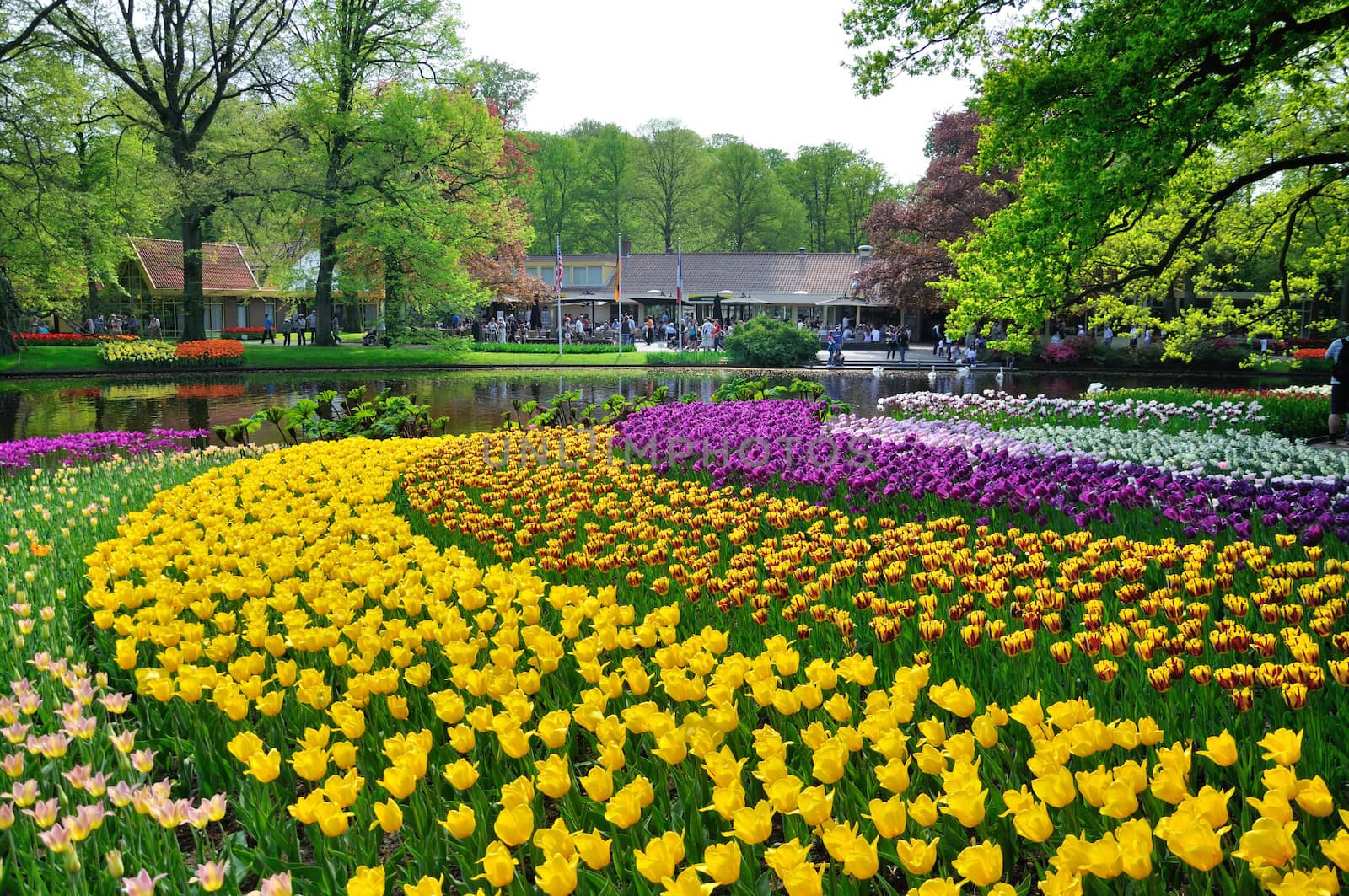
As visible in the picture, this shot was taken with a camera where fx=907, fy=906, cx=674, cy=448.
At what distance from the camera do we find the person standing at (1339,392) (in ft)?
34.6

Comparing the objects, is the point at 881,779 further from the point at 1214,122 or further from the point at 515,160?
the point at 515,160

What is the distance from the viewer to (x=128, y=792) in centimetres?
244

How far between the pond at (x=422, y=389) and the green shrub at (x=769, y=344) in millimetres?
2740

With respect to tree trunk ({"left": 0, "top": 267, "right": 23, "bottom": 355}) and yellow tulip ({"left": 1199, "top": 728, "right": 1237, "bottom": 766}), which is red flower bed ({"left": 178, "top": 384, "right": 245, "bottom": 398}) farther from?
yellow tulip ({"left": 1199, "top": 728, "right": 1237, "bottom": 766})

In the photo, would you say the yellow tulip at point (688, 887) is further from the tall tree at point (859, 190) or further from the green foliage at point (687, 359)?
the tall tree at point (859, 190)

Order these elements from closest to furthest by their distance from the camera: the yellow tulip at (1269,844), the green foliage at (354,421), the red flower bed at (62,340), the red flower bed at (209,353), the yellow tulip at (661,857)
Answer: the yellow tulip at (1269,844), the yellow tulip at (661,857), the green foliage at (354,421), the red flower bed at (209,353), the red flower bed at (62,340)

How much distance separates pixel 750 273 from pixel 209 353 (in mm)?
38396

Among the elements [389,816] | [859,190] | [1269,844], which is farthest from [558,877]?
[859,190]

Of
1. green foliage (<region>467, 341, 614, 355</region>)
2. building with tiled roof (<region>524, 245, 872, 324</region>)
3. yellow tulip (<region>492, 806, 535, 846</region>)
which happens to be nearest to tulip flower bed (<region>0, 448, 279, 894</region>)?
yellow tulip (<region>492, 806, 535, 846</region>)

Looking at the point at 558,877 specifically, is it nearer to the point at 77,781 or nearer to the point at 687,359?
the point at 77,781

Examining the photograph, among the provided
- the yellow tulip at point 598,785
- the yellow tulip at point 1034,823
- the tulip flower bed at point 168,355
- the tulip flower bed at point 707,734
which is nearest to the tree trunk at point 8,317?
the tulip flower bed at point 168,355

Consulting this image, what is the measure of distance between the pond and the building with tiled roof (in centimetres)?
2660

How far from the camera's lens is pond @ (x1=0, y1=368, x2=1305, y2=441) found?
1791cm

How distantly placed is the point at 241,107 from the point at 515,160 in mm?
14519
